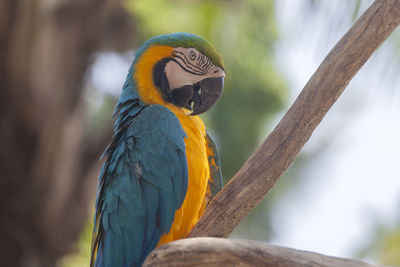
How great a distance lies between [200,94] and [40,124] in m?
2.47

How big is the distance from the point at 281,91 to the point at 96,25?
15.5 ft

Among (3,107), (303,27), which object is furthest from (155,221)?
(3,107)

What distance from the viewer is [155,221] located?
199 centimetres

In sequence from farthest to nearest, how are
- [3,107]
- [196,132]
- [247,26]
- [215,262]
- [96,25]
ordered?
1. [247,26]
2. [96,25]
3. [3,107]
4. [196,132]
5. [215,262]

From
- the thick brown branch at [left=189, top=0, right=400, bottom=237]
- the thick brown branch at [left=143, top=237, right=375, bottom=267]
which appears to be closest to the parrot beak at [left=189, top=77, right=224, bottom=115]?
the thick brown branch at [left=189, top=0, right=400, bottom=237]

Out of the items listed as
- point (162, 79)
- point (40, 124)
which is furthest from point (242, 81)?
point (162, 79)

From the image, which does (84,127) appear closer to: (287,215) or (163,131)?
Answer: (163,131)

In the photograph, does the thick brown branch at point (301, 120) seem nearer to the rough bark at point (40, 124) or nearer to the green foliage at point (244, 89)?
the rough bark at point (40, 124)

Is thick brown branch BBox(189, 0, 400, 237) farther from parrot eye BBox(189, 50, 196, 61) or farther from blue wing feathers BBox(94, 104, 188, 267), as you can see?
parrot eye BBox(189, 50, 196, 61)

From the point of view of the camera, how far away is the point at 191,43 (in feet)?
7.25

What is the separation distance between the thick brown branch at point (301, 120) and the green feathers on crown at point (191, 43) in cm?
53

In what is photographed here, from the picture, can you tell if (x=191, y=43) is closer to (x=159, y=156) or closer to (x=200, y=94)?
(x=200, y=94)

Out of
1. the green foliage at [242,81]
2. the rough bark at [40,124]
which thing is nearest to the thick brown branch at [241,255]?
the rough bark at [40,124]

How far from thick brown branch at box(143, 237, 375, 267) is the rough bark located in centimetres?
301
